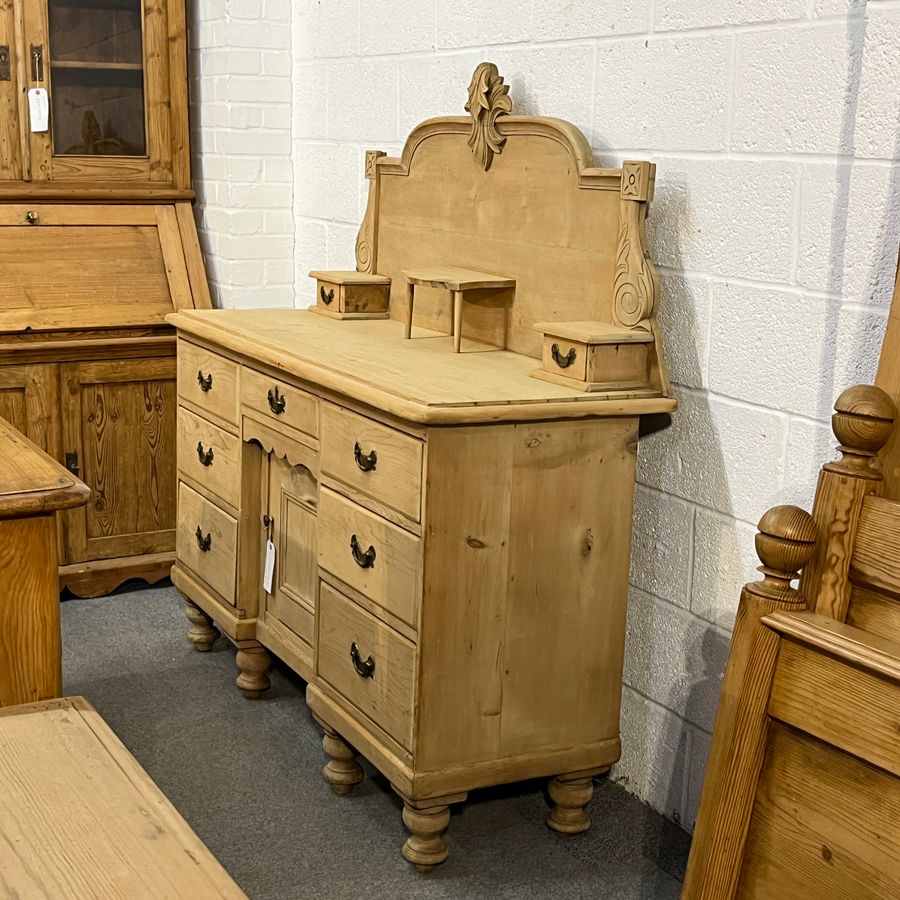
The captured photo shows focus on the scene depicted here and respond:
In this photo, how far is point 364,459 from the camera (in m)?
2.44

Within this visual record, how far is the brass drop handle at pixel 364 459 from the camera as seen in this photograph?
2.41 meters

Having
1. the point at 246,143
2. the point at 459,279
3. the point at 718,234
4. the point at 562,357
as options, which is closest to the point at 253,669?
the point at 459,279

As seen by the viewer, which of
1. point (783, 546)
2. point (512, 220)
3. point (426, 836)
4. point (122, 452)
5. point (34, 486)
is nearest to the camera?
point (783, 546)

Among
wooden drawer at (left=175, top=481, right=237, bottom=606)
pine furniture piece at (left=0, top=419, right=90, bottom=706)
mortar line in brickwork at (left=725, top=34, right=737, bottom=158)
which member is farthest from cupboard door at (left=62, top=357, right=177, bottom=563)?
mortar line in brickwork at (left=725, top=34, right=737, bottom=158)

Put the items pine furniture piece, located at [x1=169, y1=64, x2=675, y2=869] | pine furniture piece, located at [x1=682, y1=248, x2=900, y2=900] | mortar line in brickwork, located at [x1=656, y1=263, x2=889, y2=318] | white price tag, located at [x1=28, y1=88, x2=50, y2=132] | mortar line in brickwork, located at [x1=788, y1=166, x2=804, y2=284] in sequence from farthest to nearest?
white price tag, located at [x1=28, y1=88, x2=50, y2=132] < pine furniture piece, located at [x1=169, y1=64, x2=675, y2=869] < mortar line in brickwork, located at [x1=788, y1=166, x2=804, y2=284] < mortar line in brickwork, located at [x1=656, y1=263, x2=889, y2=318] < pine furniture piece, located at [x1=682, y1=248, x2=900, y2=900]

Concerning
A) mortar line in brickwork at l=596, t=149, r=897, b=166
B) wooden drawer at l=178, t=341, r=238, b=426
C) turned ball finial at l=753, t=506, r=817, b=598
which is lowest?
wooden drawer at l=178, t=341, r=238, b=426

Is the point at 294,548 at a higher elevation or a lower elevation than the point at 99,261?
lower

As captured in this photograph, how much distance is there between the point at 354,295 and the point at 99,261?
1.15 metres

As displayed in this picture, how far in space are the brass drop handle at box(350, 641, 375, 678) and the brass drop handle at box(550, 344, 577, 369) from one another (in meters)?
0.68

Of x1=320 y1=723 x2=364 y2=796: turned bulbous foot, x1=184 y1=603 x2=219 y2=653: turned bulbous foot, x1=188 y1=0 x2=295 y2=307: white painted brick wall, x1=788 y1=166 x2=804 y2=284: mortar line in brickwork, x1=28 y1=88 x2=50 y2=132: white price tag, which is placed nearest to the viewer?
x1=788 y1=166 x2=804 y2=284: mortar line in brickwork

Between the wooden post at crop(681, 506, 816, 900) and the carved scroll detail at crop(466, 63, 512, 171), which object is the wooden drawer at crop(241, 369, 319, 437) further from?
the wooden post at crop(681, 506, 816, 900)

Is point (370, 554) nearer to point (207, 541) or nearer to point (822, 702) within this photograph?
→ point (207, 541)

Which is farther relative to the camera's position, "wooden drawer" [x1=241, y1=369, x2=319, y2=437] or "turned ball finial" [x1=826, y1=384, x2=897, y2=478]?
"wooden drawer" [x1=241, y1=369, x2=319, y2=437]

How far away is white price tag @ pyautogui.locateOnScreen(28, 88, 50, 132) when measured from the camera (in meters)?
3.82
